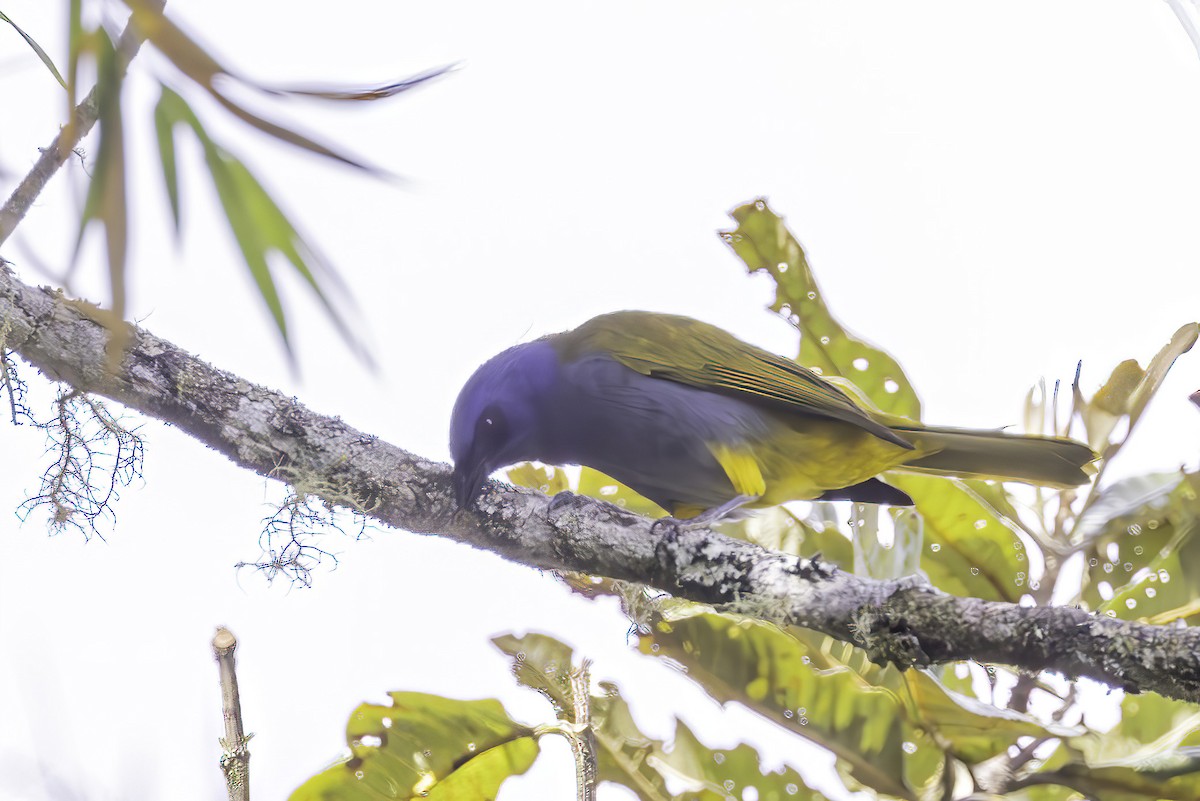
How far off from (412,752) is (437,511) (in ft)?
1.92

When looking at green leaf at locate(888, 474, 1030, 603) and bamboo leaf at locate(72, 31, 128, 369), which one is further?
green leaf at locate(888, 474, 1030, 603)

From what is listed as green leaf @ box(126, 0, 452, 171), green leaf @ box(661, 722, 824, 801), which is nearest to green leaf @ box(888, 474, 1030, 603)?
green leaf @ box(661, 722, 824, 801)

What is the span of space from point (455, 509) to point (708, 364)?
72 cm

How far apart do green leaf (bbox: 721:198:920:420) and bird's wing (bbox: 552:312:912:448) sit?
366 millimetres

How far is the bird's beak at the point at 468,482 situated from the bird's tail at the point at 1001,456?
0.93 metres

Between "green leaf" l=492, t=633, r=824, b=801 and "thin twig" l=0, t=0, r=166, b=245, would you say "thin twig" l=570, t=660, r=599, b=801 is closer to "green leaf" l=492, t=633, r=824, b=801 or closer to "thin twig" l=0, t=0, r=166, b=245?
"green leaf" l=492, t=633, r=824, b=801

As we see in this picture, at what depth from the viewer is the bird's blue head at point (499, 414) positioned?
1824mm

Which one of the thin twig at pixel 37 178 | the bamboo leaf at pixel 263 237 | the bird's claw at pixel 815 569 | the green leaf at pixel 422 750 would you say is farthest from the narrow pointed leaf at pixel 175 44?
the green leaf at pixel 422 750

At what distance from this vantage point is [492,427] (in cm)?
196

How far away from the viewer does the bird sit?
208cm

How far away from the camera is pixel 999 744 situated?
2.03 metres

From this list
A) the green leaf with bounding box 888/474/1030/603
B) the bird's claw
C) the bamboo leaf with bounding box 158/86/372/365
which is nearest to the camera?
the bamboo leaf with bounding box 158/86/372/365

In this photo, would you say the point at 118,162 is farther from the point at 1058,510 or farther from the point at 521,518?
the point at 1058,510

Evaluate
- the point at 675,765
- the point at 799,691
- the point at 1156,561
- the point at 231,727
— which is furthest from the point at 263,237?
the point at 1156,561
